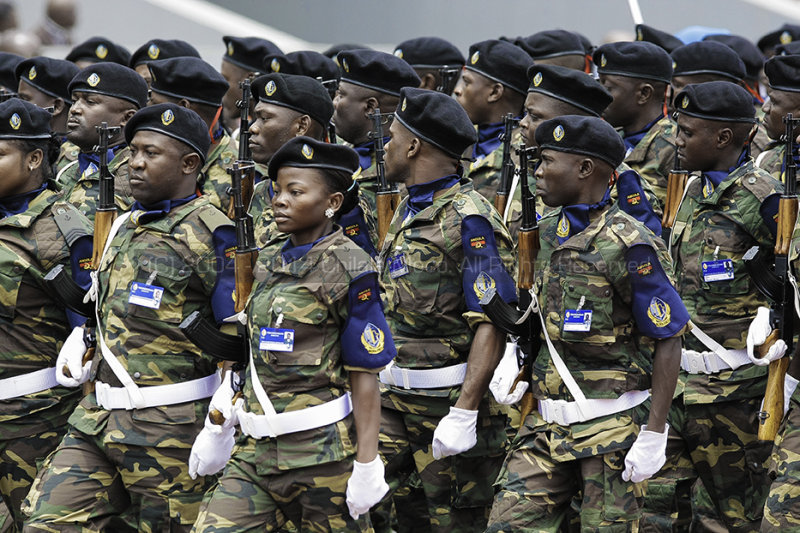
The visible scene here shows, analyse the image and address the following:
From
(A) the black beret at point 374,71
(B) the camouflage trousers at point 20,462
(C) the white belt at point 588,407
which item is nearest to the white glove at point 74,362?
(B) the camouflage trousers at point 20,462

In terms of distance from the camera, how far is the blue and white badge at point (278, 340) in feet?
18.9

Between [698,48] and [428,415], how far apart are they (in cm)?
400

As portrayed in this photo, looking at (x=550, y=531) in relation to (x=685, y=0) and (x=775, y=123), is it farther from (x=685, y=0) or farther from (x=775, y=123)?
(x=685, y=0)

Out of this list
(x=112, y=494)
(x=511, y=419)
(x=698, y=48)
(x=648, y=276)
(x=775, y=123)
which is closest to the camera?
(x=648, y=276)

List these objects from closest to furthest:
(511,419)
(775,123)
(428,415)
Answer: (428,415) < (511,419) < (775,123)

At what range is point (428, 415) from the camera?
22.7 ft

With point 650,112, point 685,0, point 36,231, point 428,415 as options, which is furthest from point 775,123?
point 685,0

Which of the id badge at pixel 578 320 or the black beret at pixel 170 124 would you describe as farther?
the black beret at pixel 170 124

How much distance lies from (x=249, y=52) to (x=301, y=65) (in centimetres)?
95

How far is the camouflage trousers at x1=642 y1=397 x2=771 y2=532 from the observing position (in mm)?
7270

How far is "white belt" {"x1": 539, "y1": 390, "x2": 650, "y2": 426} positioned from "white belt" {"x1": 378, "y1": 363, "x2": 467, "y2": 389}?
75 cm

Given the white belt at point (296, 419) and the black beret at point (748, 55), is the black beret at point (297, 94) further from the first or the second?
the black beret at point (748, 55)

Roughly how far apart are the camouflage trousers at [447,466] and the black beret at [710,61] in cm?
360

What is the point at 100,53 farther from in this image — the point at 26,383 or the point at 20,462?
the point at 20,462
